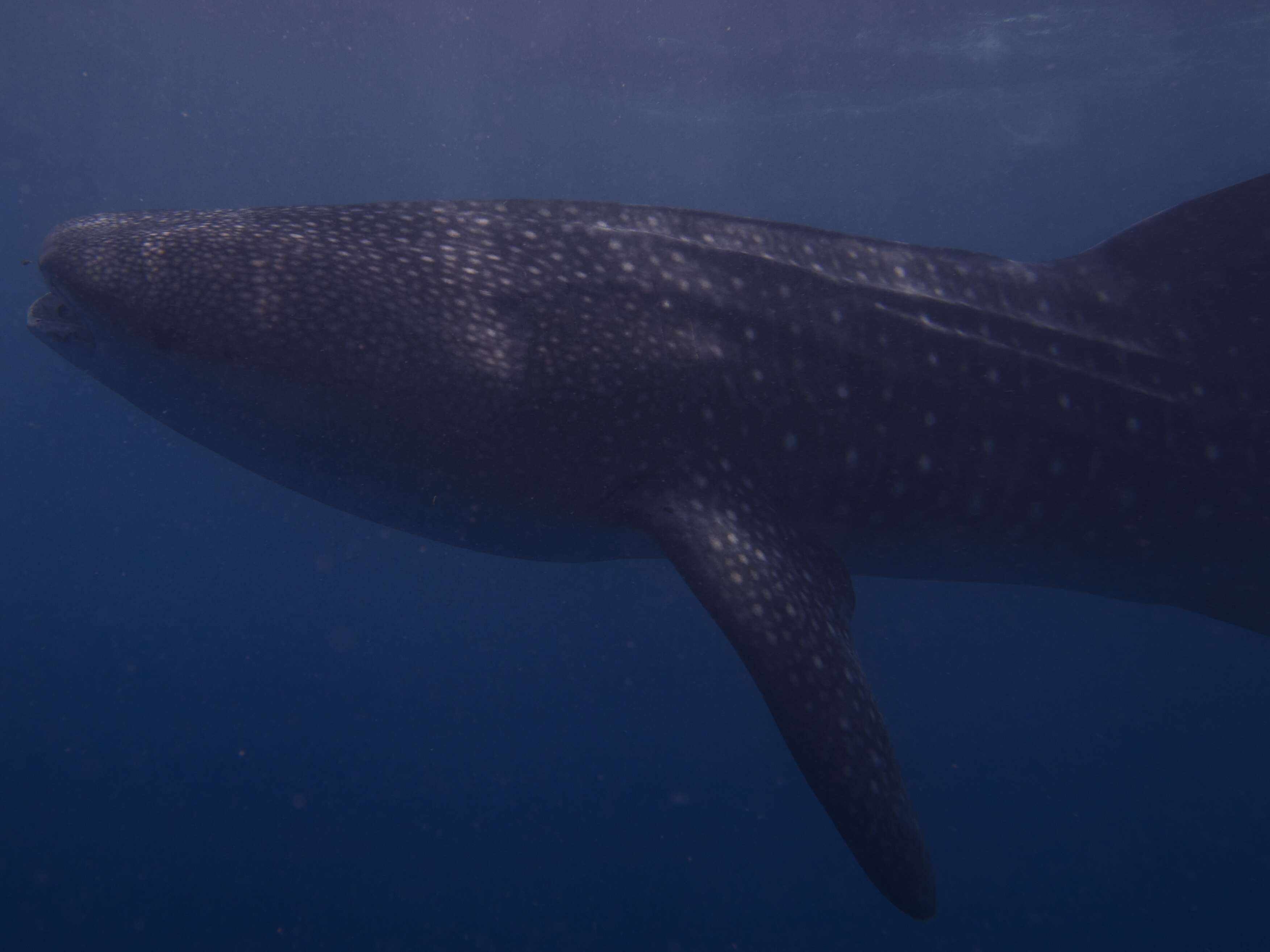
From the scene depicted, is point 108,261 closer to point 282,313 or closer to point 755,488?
point 282,313

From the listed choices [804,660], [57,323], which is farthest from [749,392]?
[57,323]

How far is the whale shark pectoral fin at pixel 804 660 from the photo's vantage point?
114 inches

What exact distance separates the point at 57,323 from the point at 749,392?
11.8 ft

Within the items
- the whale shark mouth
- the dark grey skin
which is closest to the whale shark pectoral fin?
the dark grey skin

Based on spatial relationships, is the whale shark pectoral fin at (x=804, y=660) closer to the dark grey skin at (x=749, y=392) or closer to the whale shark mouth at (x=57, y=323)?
the dark grey skin at (x=749, y=392)

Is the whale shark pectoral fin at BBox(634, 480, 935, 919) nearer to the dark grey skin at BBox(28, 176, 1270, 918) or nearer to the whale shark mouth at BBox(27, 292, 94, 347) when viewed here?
the dark grey skin at BBox(28, 176, 1270, 918)

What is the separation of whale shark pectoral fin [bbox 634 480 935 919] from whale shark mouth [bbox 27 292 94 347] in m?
2.96

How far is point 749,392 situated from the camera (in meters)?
3.75

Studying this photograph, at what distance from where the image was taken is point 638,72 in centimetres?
3791

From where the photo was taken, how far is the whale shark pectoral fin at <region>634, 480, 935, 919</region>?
2904mm

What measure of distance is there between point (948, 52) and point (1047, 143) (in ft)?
97.7

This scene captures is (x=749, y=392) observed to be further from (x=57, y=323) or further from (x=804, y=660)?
(x=57, y=323)

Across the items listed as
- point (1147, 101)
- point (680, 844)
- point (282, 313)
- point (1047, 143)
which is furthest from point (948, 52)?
point (282, 313)

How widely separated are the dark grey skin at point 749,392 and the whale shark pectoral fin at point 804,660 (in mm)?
14
